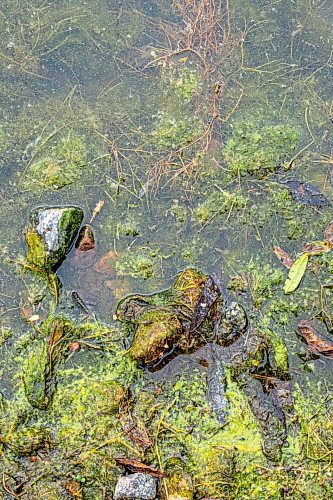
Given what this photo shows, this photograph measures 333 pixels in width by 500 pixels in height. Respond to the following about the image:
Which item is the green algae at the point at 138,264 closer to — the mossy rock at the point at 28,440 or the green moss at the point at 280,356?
the green moss at the point at 280,356

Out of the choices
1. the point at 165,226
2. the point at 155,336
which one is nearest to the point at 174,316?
the point at 155,336

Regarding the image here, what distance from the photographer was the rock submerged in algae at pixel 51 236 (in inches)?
106

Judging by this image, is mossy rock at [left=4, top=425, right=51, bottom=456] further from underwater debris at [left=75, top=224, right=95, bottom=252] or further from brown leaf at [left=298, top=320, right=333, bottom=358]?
brown leaf at [left=298, top=320, right=333, bottom=358]

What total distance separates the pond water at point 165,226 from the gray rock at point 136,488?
0.23 ft

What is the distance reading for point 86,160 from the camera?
2.93 meters

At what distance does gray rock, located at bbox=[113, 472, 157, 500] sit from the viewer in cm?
243

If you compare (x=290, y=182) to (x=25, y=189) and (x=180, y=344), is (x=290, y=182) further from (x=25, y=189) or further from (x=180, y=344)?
(x=25, y=189)

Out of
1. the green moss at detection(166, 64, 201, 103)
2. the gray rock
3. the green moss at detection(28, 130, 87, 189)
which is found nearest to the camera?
the gray rock

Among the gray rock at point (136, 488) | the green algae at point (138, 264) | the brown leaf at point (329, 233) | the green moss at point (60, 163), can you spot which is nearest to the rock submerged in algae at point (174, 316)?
the green algae at point (138, 264)

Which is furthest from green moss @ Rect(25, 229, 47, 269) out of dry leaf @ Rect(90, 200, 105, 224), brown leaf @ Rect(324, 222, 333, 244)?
brown leaf @ Rect(324, 222, 333, 244)

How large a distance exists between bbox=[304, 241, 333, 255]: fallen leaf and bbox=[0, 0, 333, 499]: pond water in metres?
0.02

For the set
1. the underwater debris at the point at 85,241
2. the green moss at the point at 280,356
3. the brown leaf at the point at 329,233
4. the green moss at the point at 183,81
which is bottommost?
the green moss at the point at 280,356

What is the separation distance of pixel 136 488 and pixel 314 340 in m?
1.11

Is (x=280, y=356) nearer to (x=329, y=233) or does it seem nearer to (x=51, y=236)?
(x=329, y=233)
